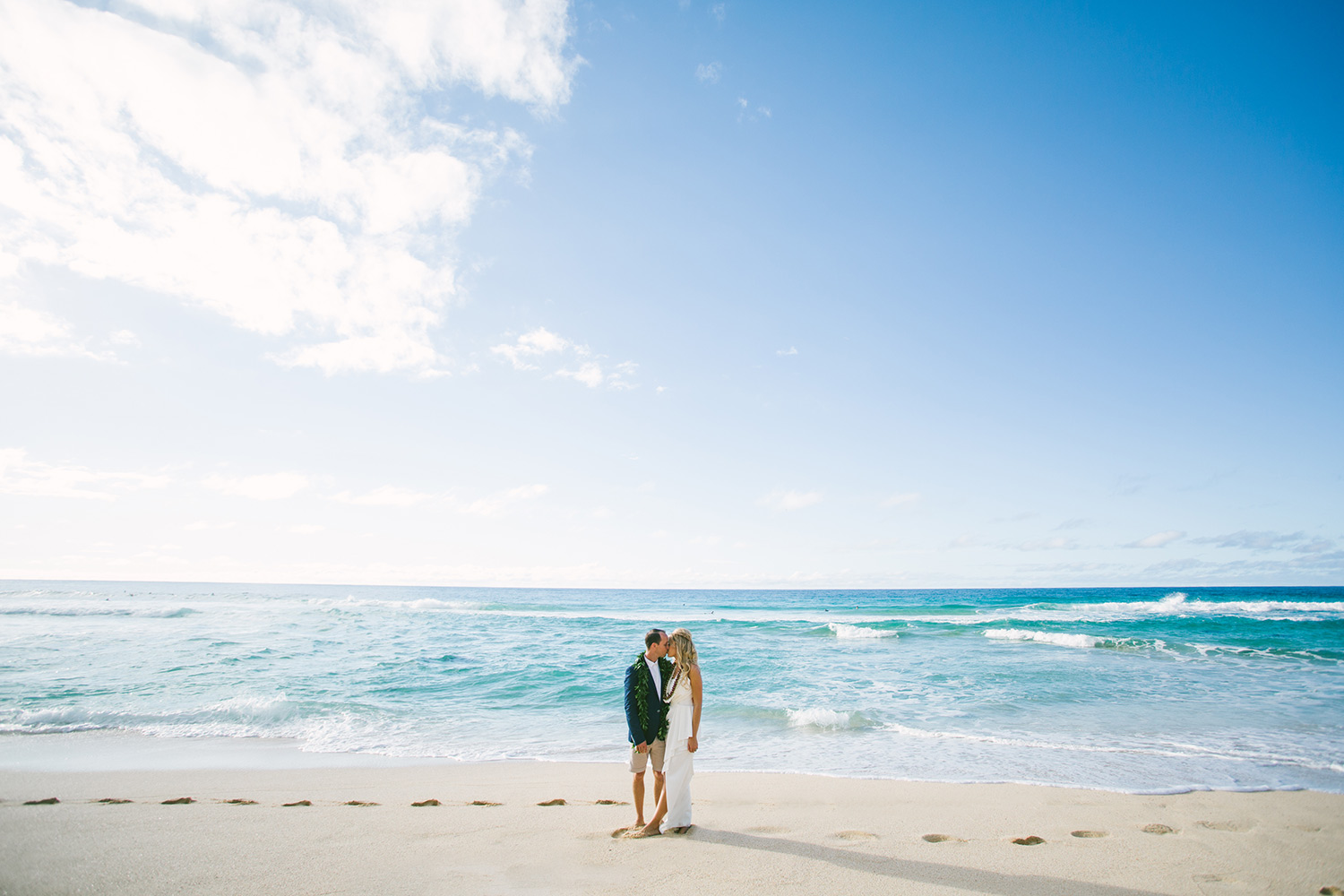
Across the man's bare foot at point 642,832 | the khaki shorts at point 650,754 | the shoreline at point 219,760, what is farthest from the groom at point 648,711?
the shoreline at point 219,760

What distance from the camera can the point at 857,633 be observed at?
88.0 feet

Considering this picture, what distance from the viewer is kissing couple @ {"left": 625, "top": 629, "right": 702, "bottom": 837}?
5410mm

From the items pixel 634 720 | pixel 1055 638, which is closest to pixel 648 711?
pixel 634 720

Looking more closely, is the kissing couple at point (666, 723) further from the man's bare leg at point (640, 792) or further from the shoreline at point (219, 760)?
the shoreline at point (219, 760)

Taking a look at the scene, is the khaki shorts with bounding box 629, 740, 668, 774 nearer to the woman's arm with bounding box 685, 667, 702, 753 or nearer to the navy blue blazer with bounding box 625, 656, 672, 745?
the navy blue blazer with bounding box 625, 656, 672, 745

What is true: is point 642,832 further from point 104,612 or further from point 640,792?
point 104,612

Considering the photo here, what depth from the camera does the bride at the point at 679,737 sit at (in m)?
5.41

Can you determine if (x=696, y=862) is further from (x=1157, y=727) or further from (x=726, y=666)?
(x=726, y=666)

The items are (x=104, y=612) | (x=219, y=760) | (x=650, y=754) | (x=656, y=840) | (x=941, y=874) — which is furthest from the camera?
(x=104, y=612)

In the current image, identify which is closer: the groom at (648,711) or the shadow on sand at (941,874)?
the shadow on sand at (941,874)

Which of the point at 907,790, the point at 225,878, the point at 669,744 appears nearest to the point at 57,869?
the point at 225,878

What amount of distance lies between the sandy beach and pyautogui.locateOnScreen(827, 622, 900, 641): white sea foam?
1923 cm

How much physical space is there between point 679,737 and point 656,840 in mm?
866

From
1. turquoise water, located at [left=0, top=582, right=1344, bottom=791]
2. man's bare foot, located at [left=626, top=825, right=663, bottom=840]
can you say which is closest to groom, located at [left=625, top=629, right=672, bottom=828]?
man's bare foot, located at [left=626, top=825, right=663, bottom=840]
